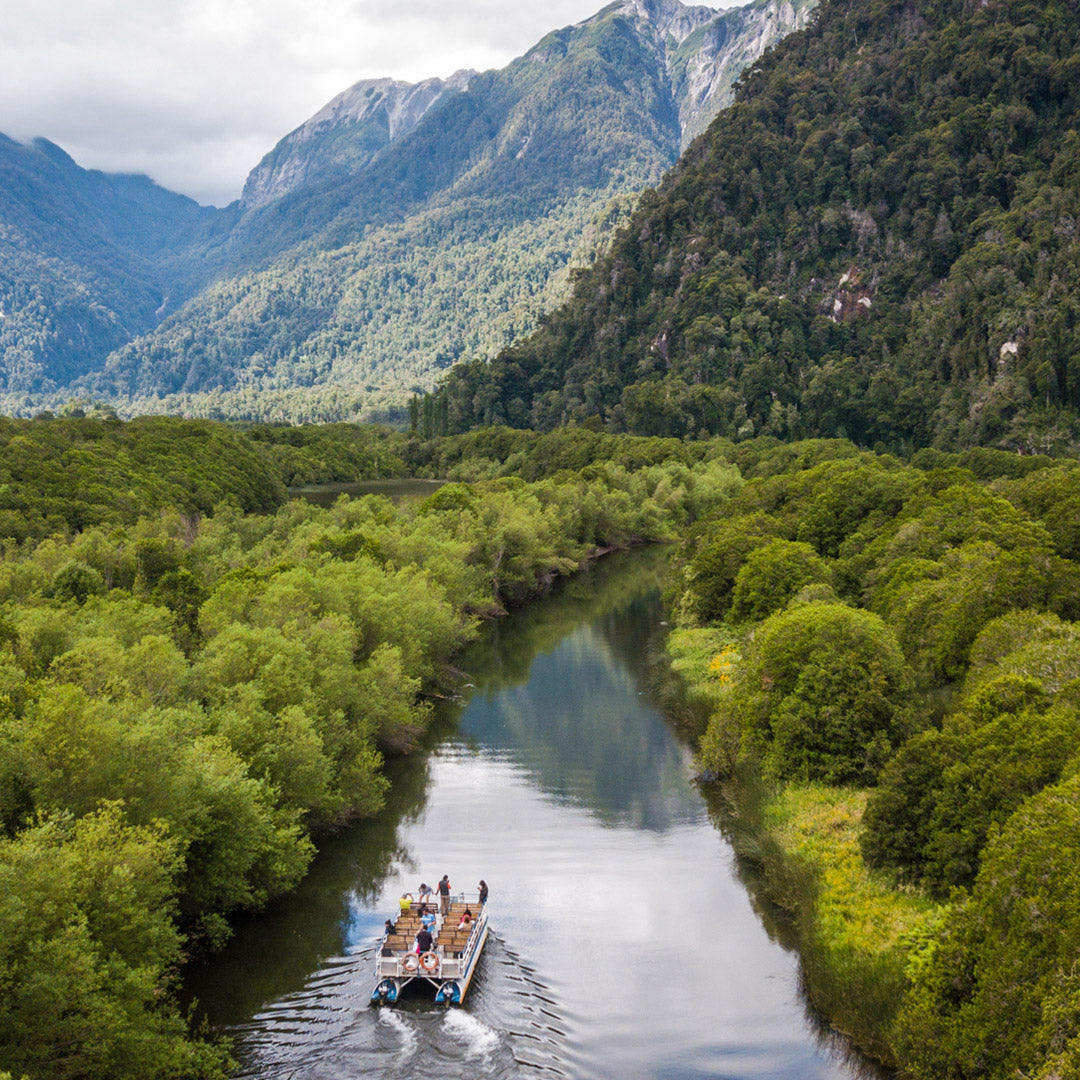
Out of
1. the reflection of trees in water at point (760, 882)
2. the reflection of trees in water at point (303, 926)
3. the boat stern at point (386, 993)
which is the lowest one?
the reflection of trees in water at point (303, 926)

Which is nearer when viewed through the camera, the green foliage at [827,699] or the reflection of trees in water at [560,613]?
the green foliage at [827,699]

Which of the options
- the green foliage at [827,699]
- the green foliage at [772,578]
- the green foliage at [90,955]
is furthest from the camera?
the green foliage at [772,578]

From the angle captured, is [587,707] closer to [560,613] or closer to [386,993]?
[560,613]

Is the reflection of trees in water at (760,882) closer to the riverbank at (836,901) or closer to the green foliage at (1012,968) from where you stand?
the riverbank at (836,901)

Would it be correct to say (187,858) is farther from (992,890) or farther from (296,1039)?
(992,890)

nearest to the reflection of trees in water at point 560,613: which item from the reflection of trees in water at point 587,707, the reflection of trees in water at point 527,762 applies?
the reflection of trees in water at point 587,707

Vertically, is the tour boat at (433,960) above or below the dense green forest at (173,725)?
below

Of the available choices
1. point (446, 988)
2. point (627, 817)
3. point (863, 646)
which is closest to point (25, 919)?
point (446, 988)
